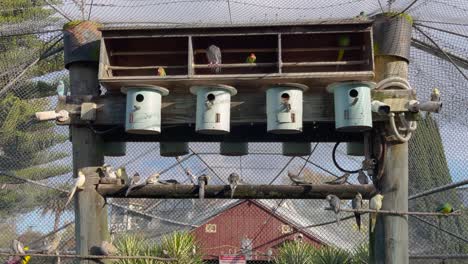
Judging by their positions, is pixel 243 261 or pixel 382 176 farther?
pixel 243 261

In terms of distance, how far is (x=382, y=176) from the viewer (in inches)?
240

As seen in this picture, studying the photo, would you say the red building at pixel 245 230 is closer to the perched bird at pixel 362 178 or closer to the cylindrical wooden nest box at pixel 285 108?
the perched bird at pixel 362 178

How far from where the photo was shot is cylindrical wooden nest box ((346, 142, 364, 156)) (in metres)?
6.75

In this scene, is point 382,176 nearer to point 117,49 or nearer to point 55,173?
point 117,49

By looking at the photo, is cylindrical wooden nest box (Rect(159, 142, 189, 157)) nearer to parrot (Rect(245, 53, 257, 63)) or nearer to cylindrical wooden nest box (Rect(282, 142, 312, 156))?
cylindrical wooden nest box (Rect(282, 142, 312, 156))

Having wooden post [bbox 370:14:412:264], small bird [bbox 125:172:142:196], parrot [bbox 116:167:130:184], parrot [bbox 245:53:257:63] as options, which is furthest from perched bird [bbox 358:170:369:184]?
parrot [bbox 116:167:130:184]

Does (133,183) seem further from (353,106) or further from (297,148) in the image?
(353,106)

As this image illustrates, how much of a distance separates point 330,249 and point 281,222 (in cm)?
402

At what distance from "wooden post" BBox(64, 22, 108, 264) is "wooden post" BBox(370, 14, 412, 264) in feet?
9.01

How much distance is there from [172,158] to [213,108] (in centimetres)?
306

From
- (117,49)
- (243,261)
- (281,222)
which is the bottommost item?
(243,261)

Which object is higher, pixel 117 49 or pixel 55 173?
pixel 117 49

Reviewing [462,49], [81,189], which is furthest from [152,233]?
[462,49]

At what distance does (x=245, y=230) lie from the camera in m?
13.1
